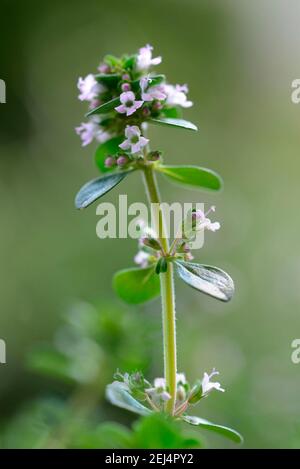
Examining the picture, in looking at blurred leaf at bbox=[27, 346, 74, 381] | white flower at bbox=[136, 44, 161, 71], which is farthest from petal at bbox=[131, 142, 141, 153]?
blurred leaf at bbox=[27, 346, 74, 381]

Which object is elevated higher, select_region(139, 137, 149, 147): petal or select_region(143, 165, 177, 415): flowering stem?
select_region(139, 137, 149, 147): petal

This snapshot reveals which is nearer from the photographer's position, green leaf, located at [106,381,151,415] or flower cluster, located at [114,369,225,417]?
green leaf, located at [106,381,151,415]

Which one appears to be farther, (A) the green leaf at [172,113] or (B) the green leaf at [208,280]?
(A) the green leaf at [172,113]

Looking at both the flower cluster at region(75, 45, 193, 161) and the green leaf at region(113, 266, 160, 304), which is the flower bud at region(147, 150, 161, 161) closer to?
the flower cluster at region(75, 45, 193, 161)

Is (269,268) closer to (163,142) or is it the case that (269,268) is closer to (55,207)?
(55,207)

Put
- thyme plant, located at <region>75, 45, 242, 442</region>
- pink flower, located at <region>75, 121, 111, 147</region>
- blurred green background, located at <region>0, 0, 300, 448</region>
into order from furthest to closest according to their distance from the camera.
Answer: blurred green background, located at <region>0, 0, 300, 448</region>, pink flower, located at <region>75, 121, 111, 147</region>, thyme plant, located at <region>75, 45, 242, 442</region>

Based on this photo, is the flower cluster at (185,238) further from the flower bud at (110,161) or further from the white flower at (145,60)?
the white flower at (145,60)

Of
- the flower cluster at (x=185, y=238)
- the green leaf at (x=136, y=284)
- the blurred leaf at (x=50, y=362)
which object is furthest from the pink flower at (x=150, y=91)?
the blurred leaf at (x=50, y=362)
